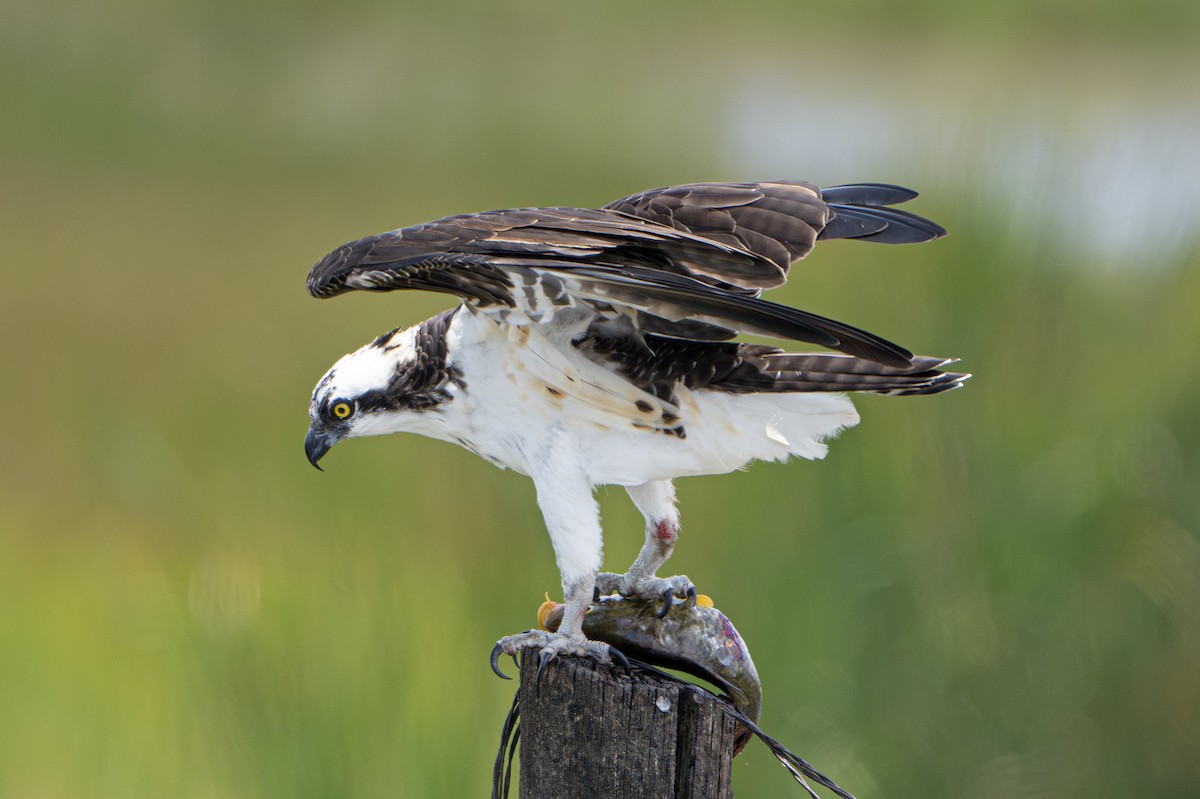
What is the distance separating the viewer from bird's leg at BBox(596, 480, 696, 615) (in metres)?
3.84

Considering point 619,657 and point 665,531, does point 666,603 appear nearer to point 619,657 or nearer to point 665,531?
point 619,657

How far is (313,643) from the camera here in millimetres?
4918

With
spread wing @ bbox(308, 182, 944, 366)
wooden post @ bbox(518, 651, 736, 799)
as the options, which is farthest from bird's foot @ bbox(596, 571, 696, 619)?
spread wing @ bbox(308, 182, 944, 366)

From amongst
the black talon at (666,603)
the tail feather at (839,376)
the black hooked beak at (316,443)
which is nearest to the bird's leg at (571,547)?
the black talon at (666,603)

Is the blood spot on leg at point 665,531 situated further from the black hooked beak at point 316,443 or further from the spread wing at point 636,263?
the black hooked beak at point 316,443

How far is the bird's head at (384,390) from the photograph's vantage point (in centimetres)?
385

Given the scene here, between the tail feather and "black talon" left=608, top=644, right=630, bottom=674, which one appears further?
the tail feather

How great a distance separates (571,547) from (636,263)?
766 mm

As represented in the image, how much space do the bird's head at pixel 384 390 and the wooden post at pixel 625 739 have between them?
39.7 inches

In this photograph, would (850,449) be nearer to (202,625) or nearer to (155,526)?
(202,625)

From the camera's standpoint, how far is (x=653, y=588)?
372cm

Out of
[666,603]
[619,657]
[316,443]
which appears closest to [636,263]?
[666,603]

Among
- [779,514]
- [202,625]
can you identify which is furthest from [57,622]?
[779,514]

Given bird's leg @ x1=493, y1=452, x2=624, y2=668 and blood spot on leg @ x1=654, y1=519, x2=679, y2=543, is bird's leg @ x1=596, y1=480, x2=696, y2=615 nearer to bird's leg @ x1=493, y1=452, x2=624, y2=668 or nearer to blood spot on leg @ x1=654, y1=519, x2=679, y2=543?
blood spot on leg @ x1=654, y1=519, x2=679, y2=543
